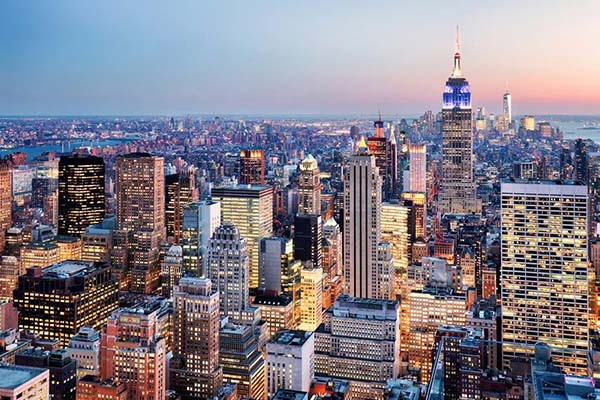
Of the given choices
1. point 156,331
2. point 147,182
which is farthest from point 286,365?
point 147,182

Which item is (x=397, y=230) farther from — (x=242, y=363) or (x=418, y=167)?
(x=242, y=363)

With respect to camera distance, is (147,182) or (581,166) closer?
(581,166)

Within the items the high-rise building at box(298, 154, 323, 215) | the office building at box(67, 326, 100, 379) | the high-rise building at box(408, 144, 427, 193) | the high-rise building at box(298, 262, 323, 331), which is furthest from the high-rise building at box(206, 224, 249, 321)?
the high-rise building at box(408, 144, 427, 193)

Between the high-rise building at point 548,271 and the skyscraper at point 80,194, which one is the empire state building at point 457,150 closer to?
the skyscraper at point 80,194

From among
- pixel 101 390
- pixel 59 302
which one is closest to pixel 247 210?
pixel 59 302

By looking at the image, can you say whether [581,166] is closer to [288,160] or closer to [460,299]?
[460,299]

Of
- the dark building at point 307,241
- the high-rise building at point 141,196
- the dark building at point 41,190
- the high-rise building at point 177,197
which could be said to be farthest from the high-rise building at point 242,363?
the dark building at point 41,190
